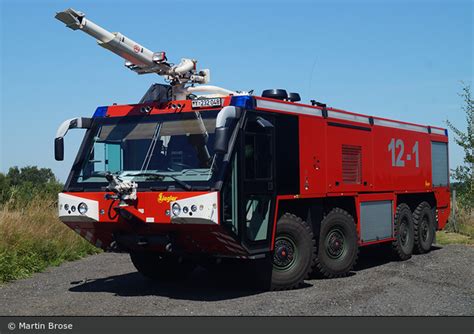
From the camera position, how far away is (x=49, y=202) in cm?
1523

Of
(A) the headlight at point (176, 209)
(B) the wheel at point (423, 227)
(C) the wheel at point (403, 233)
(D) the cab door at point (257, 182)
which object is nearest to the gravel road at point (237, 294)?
(C) the wheel at point (403, 233)

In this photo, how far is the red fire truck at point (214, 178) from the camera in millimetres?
8375

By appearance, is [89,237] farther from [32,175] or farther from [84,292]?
[32,175]

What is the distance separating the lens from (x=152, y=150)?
9.09 metres

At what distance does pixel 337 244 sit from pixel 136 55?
450cm

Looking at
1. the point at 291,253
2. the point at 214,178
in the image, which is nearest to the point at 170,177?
the point at 214,178

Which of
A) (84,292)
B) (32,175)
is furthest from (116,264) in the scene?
(32,175)

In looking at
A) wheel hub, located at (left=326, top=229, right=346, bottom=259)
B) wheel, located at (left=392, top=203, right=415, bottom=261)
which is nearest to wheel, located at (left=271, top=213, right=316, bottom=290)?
wheel hub, located at (left=326, top=229, right=346, bottom=259)

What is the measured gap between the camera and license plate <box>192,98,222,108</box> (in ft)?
29.1

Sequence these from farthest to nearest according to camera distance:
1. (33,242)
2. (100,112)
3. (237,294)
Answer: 1. (33,242)
2. (100,112)
3. (237,294)

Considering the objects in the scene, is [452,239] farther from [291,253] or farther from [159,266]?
[159,266]

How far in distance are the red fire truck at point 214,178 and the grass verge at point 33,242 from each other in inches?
94.2

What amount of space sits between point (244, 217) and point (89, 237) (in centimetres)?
253

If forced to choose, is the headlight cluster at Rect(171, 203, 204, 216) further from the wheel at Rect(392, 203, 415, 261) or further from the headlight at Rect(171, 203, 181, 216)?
the wheel at Rect(392, 203, 415, 261)
